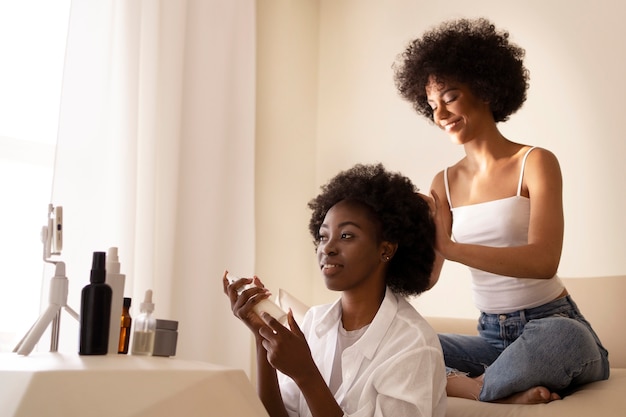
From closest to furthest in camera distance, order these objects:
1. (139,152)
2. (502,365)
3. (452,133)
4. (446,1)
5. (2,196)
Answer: (502,365), (452,133), (2,196), (139,152), (446,1)

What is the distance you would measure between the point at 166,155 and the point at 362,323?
1.30m

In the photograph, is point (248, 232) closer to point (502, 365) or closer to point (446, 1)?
point (446, 1)

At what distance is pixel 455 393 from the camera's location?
1.66 meters

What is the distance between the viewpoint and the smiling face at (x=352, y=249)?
4.81 feet

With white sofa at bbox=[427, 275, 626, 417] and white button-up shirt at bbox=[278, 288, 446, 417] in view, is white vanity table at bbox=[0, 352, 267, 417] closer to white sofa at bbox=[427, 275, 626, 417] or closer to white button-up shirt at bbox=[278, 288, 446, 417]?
white button-up shirt at bbox=[278, 288, 446, 417]

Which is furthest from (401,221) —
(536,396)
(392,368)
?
(536,396)

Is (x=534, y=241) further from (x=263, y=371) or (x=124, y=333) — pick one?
(x=124, y=333)

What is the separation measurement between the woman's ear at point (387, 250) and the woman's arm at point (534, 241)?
101mm

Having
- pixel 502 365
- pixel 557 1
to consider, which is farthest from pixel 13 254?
pixel 557 1

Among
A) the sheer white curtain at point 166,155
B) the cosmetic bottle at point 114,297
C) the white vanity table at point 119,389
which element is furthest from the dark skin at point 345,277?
the sheer white curtain at point 166,155

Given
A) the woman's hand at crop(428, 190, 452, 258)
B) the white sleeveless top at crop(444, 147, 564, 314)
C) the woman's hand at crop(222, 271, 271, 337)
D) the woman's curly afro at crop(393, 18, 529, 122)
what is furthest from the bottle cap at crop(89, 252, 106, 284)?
the woman's curly afro at crop(393, 18, 529, 122)

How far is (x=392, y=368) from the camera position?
4.26 ft

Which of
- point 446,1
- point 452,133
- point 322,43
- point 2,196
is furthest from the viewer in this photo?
point 322,43

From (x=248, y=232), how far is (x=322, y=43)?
1.11 m
